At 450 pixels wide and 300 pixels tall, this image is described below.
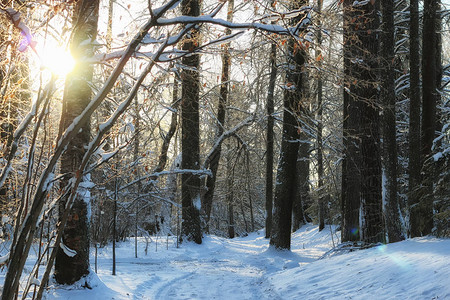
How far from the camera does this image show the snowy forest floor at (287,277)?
4145mm

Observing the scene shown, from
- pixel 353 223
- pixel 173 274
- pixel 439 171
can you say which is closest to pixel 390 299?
pixel 439 171

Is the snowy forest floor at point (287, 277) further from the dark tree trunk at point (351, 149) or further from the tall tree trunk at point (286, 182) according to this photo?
the dark tree trunk at point (351, 149)

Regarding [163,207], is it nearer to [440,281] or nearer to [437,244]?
[437,244]

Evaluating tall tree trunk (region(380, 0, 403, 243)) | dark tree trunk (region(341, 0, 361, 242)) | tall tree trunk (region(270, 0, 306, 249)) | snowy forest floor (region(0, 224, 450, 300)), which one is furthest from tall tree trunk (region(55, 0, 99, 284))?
tall tree trunk (region(380, 0, 403, 243))

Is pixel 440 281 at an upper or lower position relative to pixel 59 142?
lower

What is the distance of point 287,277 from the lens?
21.5 feet

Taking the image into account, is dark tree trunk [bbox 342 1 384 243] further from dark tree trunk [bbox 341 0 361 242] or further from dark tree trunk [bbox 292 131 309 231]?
dark tree trunk [bbox 292 131 309 231]

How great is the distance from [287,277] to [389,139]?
6.03 meters

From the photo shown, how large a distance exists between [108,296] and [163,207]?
8685 millimetres

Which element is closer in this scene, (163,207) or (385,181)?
(385,181)

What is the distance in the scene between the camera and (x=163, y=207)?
14.0 metres

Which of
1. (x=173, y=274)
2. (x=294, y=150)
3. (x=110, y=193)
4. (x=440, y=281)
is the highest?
(x=294, y=150)

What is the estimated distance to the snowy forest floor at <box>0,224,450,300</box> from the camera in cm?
414

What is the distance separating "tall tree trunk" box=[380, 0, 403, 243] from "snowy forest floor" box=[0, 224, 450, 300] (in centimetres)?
306
